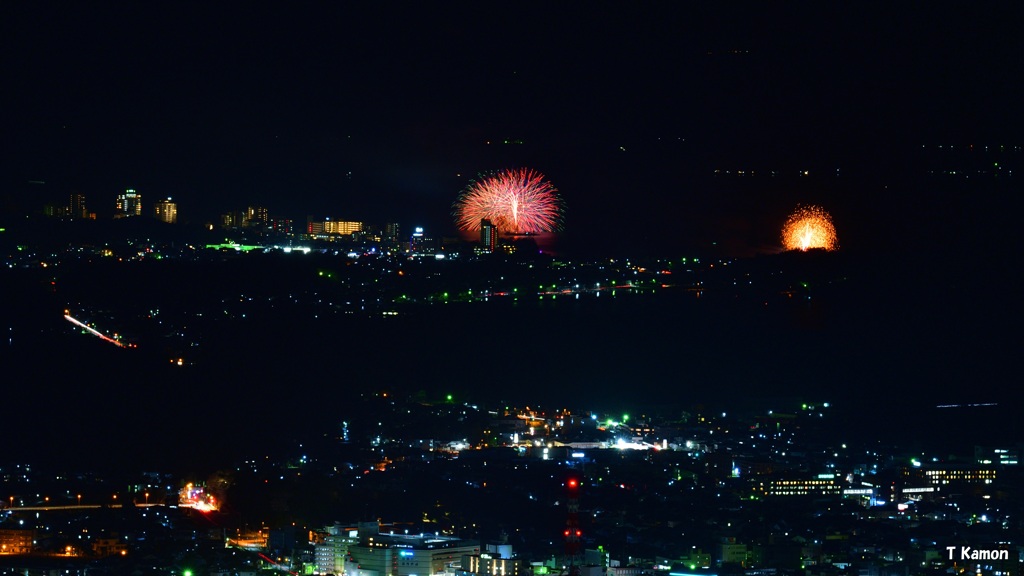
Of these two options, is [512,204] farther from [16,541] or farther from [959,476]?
[16,541]

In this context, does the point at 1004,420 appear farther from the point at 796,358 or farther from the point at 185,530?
the point at 185,530

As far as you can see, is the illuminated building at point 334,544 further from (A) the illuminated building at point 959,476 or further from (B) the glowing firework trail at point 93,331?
(B) the glowing firework trail at point 93,331

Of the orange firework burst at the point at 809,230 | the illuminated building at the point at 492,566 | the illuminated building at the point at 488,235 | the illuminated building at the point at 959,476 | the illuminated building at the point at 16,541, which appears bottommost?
the illuminated building at the point at 492,566

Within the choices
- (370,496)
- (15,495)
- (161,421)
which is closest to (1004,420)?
(370,496)

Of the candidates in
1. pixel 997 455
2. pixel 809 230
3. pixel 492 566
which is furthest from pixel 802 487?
pixel 809 230

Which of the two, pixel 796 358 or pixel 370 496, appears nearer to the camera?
pixel 370 496

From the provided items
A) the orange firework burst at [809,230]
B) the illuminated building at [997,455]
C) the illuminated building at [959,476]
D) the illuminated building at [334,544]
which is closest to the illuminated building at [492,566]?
the illuminated building at [334,544]
